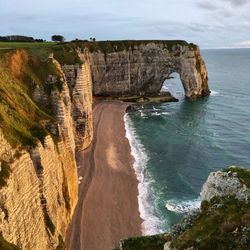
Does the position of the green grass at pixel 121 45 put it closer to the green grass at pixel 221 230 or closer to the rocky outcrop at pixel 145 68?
the rocky outcrop at pixel 145 68

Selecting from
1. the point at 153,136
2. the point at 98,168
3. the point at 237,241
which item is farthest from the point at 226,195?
the point at 153,136

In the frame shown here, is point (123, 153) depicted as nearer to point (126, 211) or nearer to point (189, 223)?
point (126, 211)

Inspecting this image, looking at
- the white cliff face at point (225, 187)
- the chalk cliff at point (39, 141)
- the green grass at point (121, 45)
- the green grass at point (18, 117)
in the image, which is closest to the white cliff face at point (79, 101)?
the chalk cliff at point (39, 141)

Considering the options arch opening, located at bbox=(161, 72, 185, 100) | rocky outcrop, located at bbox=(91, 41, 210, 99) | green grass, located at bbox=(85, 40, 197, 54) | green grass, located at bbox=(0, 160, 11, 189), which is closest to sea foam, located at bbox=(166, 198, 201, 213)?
green grass, located at bbox=(0, 160, 11, 189)

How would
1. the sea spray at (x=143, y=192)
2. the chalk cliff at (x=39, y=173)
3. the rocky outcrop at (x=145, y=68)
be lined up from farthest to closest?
1. the rocky outcrop at (x=145, y=68)
2. the sea spray at (x=143, y=192)
3. the chalk cliff at (x=39, y=173)

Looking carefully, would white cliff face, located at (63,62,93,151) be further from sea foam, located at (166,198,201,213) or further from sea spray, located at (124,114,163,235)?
sea foam, located at (166,198,201,213)

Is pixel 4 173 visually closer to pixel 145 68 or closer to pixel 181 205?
pixel 181 205

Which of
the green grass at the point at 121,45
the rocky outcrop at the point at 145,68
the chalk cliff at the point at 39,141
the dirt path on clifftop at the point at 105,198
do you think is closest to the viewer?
the chalk cliff at the point at 39,141

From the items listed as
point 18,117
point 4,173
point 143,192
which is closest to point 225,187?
point 4,173
